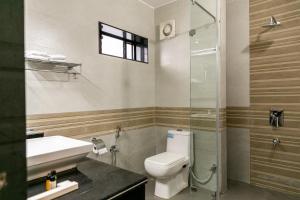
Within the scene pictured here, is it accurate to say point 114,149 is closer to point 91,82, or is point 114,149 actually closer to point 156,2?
point 91,82

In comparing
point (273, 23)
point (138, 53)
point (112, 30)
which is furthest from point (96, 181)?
point (273, 23)

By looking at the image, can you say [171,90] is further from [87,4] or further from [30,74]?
[30,74]

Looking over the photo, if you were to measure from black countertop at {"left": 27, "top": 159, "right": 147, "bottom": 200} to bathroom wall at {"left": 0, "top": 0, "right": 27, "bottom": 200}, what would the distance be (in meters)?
0.80

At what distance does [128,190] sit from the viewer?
3.83 ft

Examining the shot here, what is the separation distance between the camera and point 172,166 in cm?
225

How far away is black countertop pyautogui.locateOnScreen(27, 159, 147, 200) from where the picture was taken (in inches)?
42.0

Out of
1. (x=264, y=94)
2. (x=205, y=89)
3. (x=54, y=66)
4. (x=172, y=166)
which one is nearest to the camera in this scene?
(x=54, y=66)

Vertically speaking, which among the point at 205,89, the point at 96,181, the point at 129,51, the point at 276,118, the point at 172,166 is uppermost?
the point at 129,51

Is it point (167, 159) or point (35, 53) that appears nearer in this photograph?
point (35, 53)

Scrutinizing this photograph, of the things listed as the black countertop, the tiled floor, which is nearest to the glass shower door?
the tiled floor

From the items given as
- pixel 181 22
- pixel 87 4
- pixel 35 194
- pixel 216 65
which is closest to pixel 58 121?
pixel 35 194

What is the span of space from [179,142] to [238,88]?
1128 millimetres

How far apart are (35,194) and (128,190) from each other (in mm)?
514

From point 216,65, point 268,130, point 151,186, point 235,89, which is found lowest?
point 151,186
